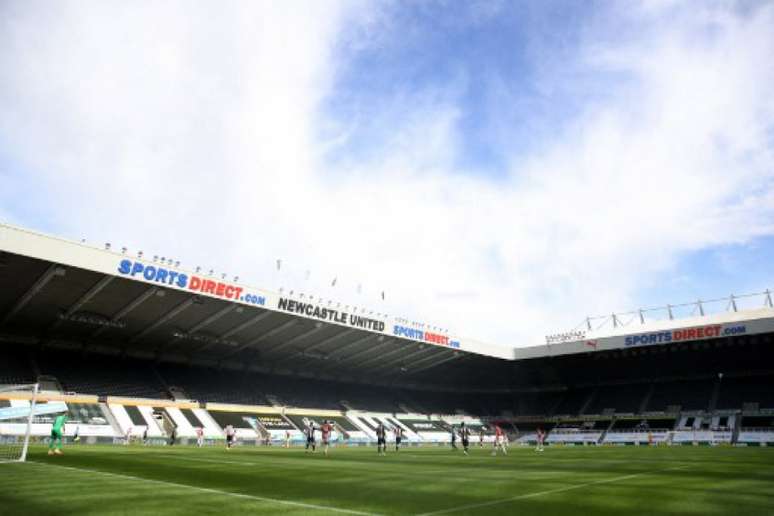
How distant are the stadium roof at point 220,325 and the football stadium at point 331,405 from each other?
0.20 meters

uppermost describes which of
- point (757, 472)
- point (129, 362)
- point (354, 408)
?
point (129, 362)

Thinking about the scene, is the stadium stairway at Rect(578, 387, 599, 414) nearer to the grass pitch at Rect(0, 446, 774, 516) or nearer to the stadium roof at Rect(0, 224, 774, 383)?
the stadium roof at Rect(0, 224, 774, 383)

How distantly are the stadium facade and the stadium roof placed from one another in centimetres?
16

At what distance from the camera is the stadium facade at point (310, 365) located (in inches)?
1690

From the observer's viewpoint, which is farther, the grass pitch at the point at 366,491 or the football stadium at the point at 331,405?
the football stadium at the point at 331,405

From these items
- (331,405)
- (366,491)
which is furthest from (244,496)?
(331,405)

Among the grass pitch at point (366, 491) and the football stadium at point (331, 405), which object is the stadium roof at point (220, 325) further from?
the grass pitch at point (366, 491)

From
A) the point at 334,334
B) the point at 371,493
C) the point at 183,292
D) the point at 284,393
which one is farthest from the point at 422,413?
the point at 371,493

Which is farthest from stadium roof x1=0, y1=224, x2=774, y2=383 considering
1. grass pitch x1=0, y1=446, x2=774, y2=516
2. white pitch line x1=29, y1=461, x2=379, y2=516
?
white pitch line x1=29, y1=461, x2=379, y2=516

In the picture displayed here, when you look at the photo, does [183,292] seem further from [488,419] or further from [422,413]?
[488,419]

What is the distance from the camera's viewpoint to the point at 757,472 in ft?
58.6

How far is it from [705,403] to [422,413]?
36.9 metres

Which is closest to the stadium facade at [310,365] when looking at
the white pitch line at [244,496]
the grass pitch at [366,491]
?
the white pitch line at [244,496]

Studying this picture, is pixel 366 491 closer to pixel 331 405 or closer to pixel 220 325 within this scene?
pixel 220 325
